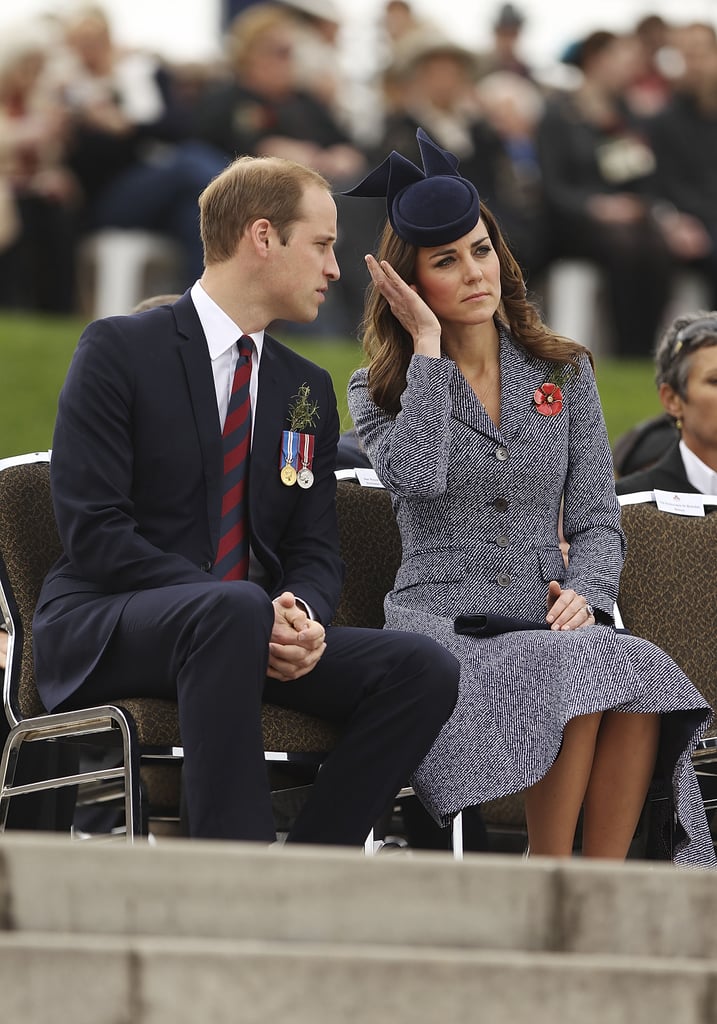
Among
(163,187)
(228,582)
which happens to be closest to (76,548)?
(228,582)

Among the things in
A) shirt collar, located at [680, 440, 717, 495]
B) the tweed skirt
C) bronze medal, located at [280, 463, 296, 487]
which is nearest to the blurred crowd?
shirt collar, located at [680, 440, 717, 495]

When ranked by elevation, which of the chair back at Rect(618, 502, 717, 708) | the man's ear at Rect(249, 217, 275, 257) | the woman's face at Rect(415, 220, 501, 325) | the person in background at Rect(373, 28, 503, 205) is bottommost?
A: the chair back at Rect(618, 502, 717, 708)

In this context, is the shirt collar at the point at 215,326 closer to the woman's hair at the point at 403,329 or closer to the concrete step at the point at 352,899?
the woman's hair at the point at 403,329

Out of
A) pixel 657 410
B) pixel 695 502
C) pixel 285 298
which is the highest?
pixel 285 298

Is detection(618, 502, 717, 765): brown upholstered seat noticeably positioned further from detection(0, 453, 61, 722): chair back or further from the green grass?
the green grass

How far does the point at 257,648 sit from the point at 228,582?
0.16 metres

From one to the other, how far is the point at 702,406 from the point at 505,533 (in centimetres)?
116

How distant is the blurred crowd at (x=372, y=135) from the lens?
9.09 metres

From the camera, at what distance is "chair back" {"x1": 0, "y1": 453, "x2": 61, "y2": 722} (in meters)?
3.96

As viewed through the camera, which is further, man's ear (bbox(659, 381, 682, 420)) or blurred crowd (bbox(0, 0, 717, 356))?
blurred crowd (bbox(0, 0, 717, 356))

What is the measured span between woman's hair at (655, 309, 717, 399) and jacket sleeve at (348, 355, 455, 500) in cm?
122

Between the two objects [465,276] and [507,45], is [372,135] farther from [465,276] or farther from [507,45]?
[465,276]

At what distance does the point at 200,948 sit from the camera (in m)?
2.33

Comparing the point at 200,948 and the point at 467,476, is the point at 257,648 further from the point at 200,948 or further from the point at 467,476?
the point at 200,948
